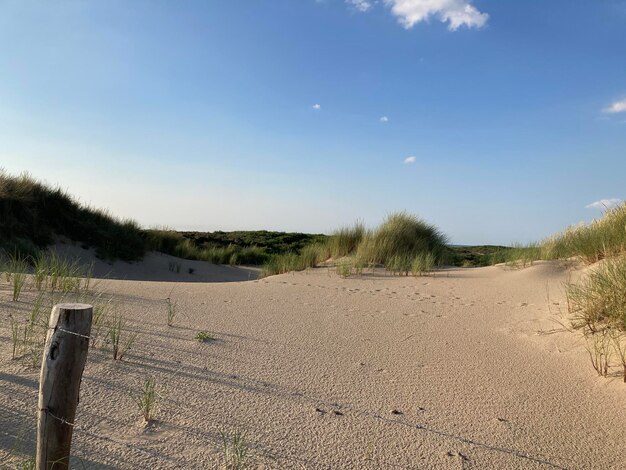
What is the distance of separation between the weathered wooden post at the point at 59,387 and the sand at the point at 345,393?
0.98 ft

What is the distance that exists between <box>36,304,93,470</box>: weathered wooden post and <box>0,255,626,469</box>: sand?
0.30 metres

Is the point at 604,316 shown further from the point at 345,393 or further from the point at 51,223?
the point at 51,223

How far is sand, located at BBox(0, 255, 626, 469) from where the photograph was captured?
87.2 inches

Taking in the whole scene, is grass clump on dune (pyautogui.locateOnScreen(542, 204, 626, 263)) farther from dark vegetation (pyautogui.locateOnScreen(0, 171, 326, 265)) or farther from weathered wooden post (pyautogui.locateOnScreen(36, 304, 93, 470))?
dark vegetation (pyautogui.locateOnScreen(0, 171, 326, 265))

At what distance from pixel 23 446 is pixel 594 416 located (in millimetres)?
3042

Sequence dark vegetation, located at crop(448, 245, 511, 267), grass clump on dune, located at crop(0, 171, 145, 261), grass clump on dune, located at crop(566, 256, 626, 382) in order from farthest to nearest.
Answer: dark vegetation, located at crop(448, 245, 511, 267)
grass clump on dune, located at crop(0, 171, 145, 261)
grass clump on dune, located at crop(566, 256, 626, 382)

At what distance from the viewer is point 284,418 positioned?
2.54m

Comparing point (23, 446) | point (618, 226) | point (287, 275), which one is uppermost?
point (618, 226)

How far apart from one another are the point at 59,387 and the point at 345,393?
1.70 meters

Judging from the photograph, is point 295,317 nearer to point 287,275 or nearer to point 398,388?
point 398,388

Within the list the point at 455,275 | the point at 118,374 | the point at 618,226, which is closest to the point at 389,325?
the point at 118,374

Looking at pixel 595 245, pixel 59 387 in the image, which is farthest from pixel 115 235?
pixel 59 387

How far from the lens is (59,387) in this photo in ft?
5.89

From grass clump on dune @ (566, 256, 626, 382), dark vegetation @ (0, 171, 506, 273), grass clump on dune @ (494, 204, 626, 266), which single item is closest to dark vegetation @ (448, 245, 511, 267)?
dark vegetation @ (0, 171, 506, 273)
